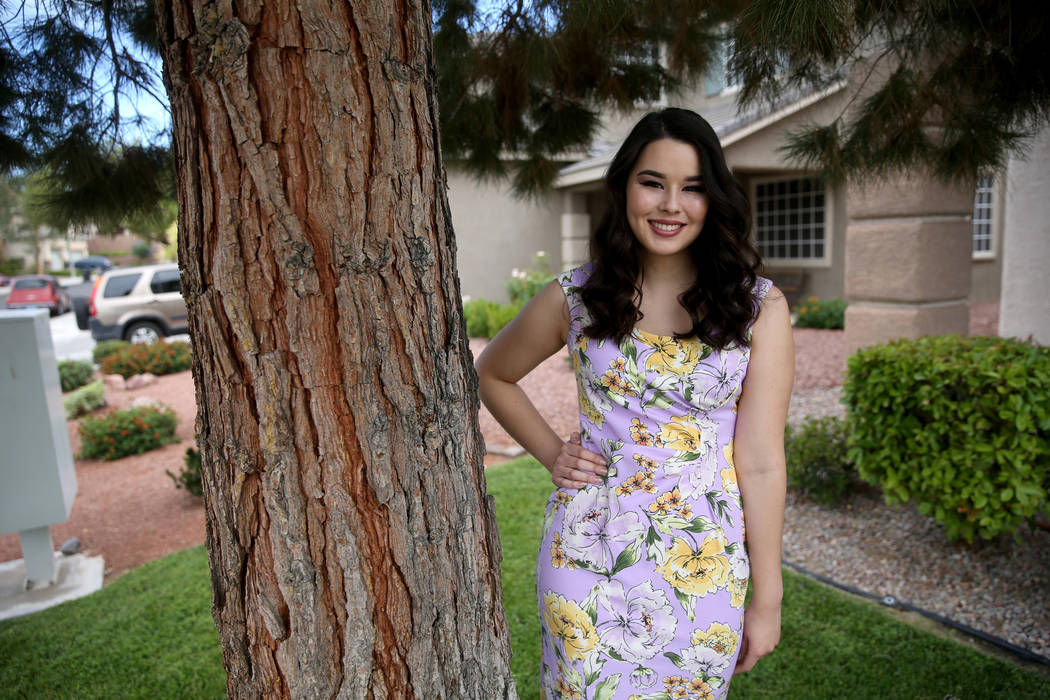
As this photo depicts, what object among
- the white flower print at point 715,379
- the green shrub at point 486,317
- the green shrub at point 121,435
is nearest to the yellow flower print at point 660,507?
the white flower print at point 715,379

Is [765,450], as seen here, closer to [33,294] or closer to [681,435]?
[681,435]

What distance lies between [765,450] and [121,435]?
763cm

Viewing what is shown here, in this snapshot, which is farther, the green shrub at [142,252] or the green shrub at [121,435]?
the green shrub at [142,252]

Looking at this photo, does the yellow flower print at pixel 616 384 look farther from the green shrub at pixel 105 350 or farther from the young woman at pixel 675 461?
the green shrub at pixel 105 350

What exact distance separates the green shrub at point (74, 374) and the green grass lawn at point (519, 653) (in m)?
8.23

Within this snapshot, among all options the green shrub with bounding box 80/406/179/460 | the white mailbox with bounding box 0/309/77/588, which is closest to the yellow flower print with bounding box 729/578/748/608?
the white mailbox with bounding box 0/309/77/588

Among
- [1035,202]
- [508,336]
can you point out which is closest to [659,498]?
[508,336]

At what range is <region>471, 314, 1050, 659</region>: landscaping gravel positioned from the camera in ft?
10.8

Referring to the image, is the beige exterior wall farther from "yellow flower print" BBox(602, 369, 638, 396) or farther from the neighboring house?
the neighboring house

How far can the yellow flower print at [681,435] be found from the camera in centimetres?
164

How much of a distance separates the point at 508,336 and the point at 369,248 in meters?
0.71

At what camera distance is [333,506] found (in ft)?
4.09

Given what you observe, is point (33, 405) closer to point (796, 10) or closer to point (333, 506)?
point (333, 506)

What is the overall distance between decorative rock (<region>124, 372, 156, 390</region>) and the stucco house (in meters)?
5.77
